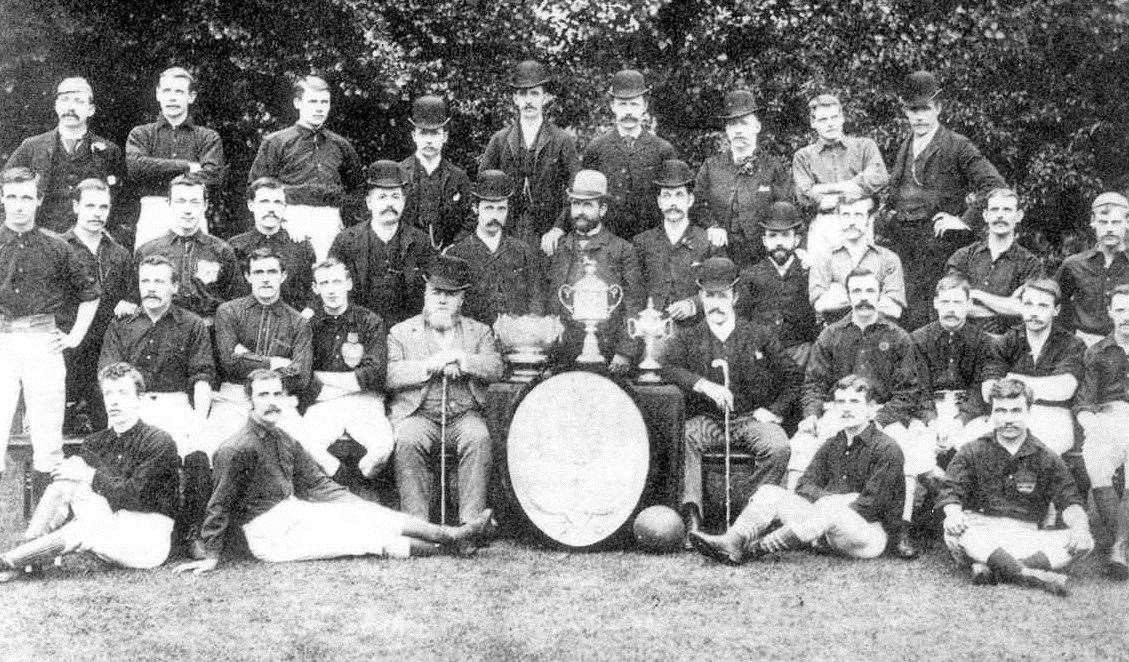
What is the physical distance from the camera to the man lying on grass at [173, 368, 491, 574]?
6047 mm

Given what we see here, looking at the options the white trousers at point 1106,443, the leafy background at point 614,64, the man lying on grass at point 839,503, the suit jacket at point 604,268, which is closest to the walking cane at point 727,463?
the man lying on grass at point 839,503

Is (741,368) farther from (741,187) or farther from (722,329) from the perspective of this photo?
(741,187)

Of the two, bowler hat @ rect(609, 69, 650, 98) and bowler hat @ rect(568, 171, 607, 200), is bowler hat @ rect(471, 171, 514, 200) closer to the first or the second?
bowler hat @ rect(568, 171, 607, 200)

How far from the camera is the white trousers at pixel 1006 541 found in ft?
18.6

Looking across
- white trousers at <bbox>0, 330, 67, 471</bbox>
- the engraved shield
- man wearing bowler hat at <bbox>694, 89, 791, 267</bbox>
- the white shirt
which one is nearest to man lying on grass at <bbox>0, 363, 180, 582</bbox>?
white trousers at <bbox>0, 330, 67, 471</bbox>

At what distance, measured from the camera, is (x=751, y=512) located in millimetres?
6102

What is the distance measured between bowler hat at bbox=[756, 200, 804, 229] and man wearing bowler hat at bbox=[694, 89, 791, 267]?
34cm

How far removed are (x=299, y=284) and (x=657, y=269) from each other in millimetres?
2033

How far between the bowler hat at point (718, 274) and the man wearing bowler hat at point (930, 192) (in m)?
1.46

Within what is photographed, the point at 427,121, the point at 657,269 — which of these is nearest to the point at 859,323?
the point at 657,269

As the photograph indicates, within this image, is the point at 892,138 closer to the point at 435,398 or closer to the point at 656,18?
the point at 656,18

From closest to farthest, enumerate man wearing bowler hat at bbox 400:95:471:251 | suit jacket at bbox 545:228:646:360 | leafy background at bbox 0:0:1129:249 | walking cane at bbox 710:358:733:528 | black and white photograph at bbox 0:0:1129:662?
black and white photograph at bbox 0:0:1129:662 → walking cane at bbox 710:358:733:528 → suit jacket at bbox 545:228:646:360 → man wearing bowler hat at bbox 400:95:471:251 → leafy background at bbox 0:0:1129:249

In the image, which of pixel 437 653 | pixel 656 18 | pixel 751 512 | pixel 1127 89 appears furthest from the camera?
pixel 656 18

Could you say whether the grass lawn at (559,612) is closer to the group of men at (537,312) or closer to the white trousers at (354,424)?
the group of men at (537,312)
